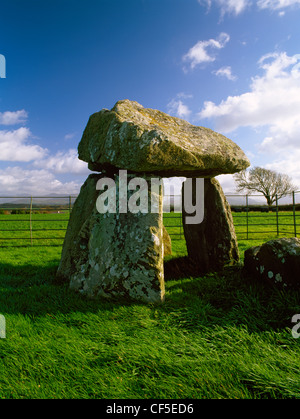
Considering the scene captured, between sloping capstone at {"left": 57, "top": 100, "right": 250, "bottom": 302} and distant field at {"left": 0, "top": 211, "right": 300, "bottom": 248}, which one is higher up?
sloping capstone at {"left": 57, "top": 100, "right": 250, "bottom": 302}

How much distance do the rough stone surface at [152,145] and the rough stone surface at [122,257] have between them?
452mm

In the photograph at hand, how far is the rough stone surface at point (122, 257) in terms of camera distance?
142 inches

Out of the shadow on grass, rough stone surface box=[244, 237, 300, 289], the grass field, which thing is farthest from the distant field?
the grass field

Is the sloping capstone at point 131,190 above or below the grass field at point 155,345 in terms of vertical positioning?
above

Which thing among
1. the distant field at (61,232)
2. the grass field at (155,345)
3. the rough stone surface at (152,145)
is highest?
the rough stone surface at (152,145)

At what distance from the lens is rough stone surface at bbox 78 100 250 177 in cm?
379

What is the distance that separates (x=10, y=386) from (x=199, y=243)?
397 centimetres

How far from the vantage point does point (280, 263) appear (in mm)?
3678

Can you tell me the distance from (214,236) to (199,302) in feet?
6.80

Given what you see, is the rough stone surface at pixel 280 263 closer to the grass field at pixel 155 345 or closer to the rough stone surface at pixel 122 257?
the grass field at pixel 155 345

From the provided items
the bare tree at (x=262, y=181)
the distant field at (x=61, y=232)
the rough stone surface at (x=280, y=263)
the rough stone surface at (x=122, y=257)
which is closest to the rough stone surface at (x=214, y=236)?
the rough stone surface at (x=280, y=263)

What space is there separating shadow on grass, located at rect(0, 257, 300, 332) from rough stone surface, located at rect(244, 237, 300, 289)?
0.14m

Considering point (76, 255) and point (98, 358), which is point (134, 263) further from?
point (98, 358)

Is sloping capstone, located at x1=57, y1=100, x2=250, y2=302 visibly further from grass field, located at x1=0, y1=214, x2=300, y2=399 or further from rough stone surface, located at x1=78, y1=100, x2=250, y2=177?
grass field, located at x1=0, y1=214, x2=300, y2=399
